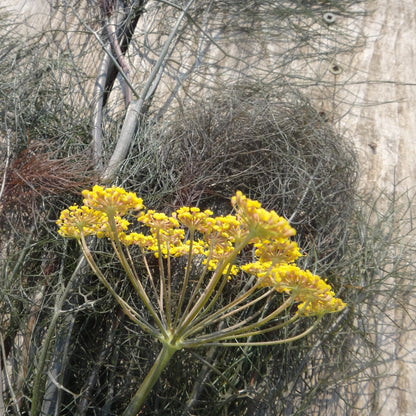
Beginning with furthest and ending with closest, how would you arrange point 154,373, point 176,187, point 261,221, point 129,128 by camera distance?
point 129,128, point 176,187, point 154,373, point 261,221

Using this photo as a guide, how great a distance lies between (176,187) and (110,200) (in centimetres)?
44

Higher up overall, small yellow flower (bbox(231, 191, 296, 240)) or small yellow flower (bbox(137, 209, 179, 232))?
small yellow flower (bbox(231, 191, 296, 240))

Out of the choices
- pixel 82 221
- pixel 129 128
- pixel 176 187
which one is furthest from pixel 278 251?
pixel 129 128

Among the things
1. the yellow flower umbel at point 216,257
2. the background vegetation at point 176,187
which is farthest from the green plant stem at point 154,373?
the background vegetation at point 176,187

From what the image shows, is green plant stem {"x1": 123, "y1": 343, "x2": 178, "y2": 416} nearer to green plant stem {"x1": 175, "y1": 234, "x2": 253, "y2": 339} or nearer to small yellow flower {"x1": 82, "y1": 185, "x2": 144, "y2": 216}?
green plant stem {"x1": 175, "y1": 234, "x2": 253, "y2": 339}

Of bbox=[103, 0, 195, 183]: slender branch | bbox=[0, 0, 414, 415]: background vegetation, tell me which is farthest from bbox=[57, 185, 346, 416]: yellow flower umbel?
bbox=[103, 0, 195, 183]: slender branch

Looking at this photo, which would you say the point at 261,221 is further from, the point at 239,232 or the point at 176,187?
the point at 176,187

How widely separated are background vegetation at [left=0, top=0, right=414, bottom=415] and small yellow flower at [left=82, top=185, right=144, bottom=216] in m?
0.24

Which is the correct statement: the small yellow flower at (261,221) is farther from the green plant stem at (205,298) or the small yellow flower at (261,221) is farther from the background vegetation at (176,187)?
the background vegetation at (176,187)

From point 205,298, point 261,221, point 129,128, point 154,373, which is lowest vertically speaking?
point 154,373

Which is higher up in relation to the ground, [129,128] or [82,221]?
[129,128]

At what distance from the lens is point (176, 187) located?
1202 mm

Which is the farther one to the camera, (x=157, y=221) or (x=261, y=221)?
(x=157, y=221)

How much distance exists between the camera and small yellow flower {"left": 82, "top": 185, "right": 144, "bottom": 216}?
0.76 m
